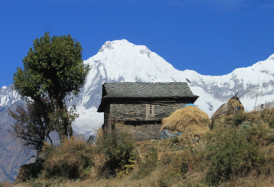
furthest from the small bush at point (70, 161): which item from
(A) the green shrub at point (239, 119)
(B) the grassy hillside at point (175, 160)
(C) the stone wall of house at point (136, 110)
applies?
(A) the green shrub at point (239, 119)

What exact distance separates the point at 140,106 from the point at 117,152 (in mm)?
14820

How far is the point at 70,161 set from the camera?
2905cm

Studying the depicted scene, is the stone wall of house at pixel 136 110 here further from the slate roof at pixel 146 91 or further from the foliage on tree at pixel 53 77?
the foliage on tree at pixel 53 77

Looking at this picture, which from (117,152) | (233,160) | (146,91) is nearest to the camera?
(233,160)

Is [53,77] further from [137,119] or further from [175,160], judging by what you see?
[175,160]

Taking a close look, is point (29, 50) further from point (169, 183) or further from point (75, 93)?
point (169, 183)

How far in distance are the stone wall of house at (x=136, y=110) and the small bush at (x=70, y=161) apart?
9260mm

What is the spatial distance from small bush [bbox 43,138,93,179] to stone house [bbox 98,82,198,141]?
27.0 ft

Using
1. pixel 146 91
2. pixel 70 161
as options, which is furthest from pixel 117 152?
pixel 146 91

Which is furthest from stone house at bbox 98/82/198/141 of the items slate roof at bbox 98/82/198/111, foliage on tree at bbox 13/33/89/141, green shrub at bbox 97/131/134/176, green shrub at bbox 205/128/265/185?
green shrub at bbox 205/128/265/185

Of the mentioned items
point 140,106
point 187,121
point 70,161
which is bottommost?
point 70,161

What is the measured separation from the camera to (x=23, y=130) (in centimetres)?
4266

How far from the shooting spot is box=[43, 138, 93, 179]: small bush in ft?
95.5

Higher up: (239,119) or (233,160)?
(239,119)
